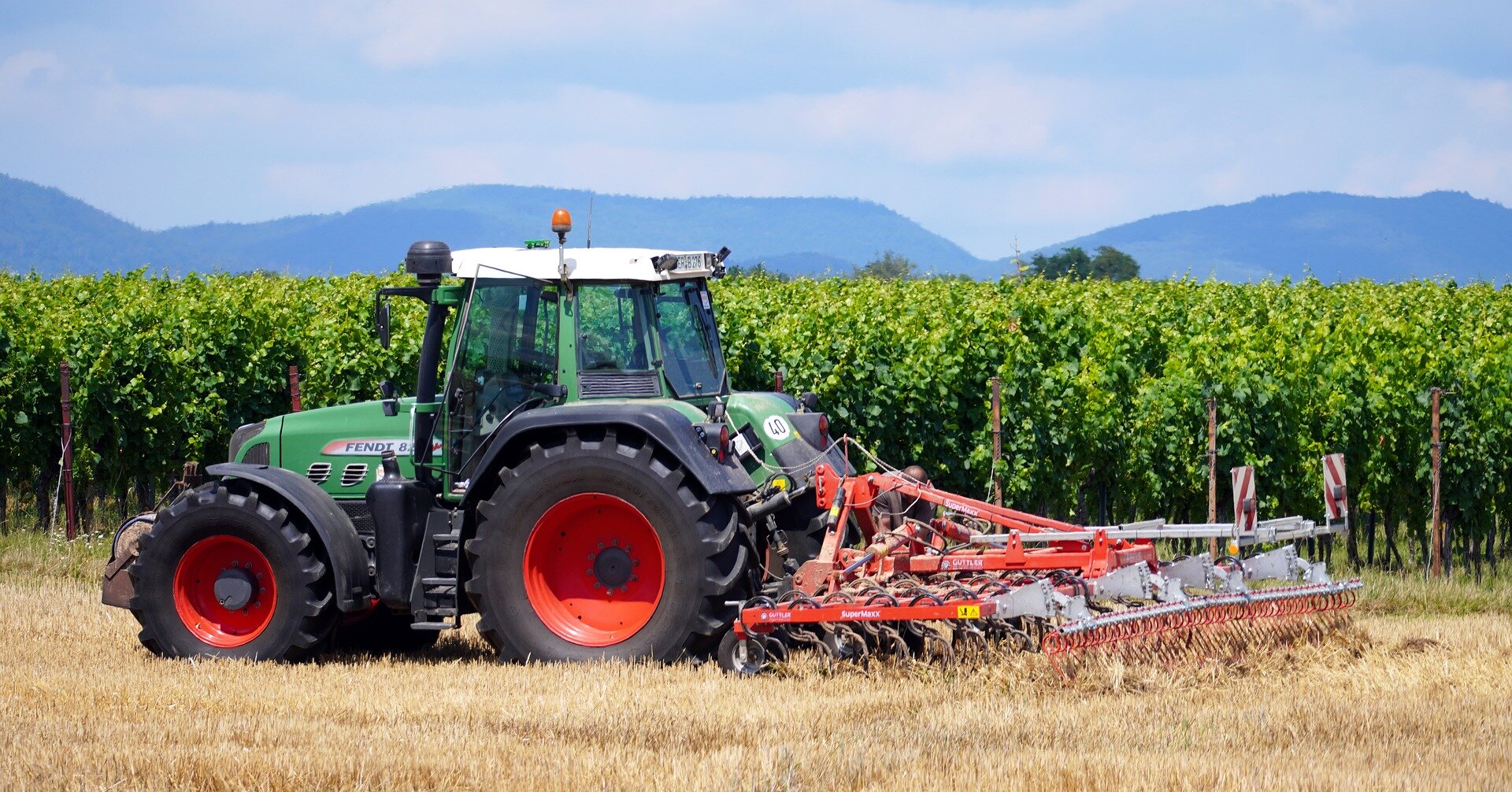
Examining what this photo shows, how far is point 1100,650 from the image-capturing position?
7.00 m

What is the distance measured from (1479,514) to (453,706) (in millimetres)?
9948

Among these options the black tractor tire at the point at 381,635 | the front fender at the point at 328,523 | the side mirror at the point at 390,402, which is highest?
the side mirror at the point at 390,402

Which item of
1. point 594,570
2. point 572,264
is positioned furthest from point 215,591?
point 572,264

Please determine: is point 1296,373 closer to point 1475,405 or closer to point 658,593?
point 1475,405

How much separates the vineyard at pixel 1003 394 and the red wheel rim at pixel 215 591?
232 inches

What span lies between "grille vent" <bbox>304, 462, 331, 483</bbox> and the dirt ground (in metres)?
0.97

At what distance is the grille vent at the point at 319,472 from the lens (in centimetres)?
834

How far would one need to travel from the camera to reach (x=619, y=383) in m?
7.79

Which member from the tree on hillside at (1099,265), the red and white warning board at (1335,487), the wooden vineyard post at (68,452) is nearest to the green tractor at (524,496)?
the red and white warning board at (1335,487)

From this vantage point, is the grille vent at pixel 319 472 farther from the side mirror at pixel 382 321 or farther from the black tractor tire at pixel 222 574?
the side mirror at pixel 382 321

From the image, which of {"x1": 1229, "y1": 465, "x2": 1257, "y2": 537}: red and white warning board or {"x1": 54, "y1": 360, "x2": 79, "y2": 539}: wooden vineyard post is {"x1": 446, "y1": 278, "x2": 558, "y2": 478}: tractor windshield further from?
{"x1": 54, "y1": 360, "x2": 79, "y2": 539}: wooden vineyard post

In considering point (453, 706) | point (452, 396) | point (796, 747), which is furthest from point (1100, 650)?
point (452, 396)

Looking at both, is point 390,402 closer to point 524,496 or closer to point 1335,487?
point 524,496

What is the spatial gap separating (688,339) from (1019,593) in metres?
2.34
